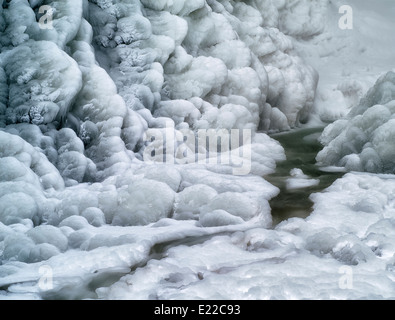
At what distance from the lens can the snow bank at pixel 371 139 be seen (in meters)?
4.46

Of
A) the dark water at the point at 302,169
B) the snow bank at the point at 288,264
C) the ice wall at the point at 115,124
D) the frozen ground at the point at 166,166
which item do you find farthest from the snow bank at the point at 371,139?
the snow bank at the point at 288,264

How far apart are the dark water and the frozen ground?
12 centimetres

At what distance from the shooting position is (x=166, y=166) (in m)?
3.95

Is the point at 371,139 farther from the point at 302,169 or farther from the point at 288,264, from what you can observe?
the point at 288,264

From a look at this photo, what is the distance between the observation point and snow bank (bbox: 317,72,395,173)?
446cm

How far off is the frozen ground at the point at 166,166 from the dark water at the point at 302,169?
0.12 m

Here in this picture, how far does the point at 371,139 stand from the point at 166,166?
7.63ft

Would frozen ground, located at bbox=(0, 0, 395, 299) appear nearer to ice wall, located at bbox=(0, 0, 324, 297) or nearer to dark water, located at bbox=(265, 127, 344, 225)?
ice wall, located at bbox=(0, 0, 324, 297)

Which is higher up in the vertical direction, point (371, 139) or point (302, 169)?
point (371, 139)

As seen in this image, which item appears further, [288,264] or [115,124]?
[115,124]

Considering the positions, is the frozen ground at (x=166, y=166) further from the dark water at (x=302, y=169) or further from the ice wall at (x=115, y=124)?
the dark water at (x=302, y=169)

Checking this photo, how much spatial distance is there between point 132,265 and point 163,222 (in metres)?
0.67

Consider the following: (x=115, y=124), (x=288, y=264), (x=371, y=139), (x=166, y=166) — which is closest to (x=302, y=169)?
(x=371, y=139)

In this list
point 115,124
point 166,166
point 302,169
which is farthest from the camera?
point 302,169
